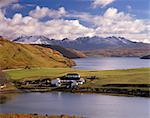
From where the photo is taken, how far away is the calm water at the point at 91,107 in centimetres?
3095

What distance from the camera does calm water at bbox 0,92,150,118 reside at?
30955 mm

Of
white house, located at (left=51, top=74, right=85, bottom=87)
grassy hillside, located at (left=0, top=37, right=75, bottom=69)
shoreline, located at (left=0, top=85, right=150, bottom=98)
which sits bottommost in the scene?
shoreline, located at (left=0, top=85, right=150, bottom=98)

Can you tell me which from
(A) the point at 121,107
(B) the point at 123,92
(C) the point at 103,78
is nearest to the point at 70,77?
(C) the point at 103,78

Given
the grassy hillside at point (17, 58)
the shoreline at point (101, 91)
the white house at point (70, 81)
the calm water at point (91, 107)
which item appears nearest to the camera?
the calm water at point (91, 107)

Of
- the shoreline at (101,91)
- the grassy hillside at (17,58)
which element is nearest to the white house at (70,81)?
the shoreline at (101,91)

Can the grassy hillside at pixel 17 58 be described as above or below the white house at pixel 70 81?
above

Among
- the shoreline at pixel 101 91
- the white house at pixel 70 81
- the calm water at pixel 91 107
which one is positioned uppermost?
the white house at pixel 70 81

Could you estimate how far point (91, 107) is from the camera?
3525 centimetres

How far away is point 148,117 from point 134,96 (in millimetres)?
15748

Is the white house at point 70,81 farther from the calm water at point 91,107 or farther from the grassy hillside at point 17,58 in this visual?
the grassy hillside at point 17,58

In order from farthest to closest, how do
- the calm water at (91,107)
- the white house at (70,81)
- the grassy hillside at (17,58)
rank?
the grassy hillside at (17,58) < the white house at (70,81) < the calm water at (91,107)

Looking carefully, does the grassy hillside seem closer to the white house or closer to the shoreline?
the white house

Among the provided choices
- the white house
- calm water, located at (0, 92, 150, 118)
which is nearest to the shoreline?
calm water, located at (0, 92, 150, 118)

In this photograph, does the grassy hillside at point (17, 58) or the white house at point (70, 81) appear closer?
the white house at point (70, 81)
